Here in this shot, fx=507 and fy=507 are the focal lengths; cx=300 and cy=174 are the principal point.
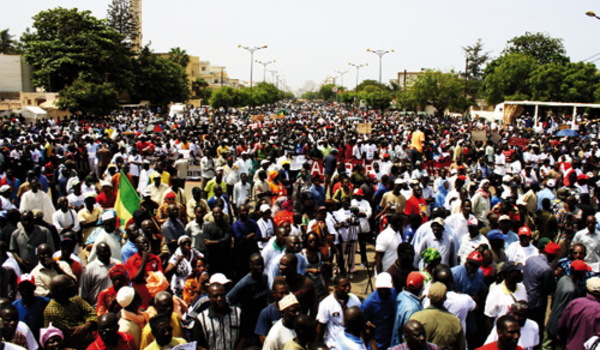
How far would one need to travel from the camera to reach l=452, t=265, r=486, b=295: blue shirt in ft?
17.6

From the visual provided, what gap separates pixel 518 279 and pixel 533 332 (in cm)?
61

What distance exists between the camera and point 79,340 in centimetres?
434

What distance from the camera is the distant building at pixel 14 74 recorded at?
52.3m

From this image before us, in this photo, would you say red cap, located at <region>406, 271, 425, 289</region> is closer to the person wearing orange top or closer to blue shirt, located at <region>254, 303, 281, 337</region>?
blue shirt, located at <region>254, 303, 281, 337</region>

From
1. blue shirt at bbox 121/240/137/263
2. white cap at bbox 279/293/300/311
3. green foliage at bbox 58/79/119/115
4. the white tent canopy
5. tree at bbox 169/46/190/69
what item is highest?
tree at bbox 169/46/190/69

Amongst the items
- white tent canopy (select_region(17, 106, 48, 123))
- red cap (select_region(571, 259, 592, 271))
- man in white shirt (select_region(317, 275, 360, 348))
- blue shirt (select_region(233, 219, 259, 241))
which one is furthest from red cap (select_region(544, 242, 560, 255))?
white tent canopy (select_region(17, 106, 48, 123))

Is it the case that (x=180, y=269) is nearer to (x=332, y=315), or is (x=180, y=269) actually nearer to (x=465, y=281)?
(x=332, y=315)

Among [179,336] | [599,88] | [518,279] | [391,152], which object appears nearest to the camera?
[179,336]

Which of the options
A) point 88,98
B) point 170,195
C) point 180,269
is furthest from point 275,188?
point 88,98

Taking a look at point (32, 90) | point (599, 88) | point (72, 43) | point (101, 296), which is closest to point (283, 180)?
point (101, 296)

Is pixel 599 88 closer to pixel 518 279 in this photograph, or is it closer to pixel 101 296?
pixel 518 279

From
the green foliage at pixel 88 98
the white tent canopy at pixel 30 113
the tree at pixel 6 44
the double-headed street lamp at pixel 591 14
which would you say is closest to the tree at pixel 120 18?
the tree at pixel 6 44

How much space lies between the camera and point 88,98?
136ft

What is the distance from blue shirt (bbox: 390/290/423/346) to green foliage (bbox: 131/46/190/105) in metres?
53.8
